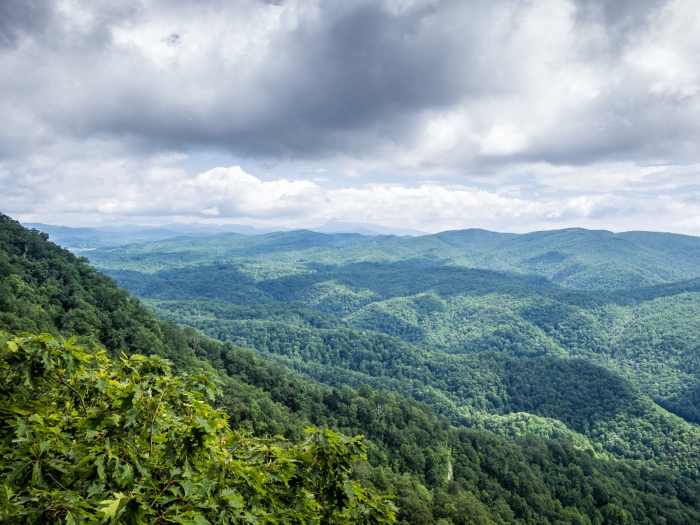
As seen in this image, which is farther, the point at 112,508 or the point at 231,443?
the point at 231,443

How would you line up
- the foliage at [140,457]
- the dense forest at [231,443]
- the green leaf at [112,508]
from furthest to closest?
1. the dense forest at [231,443]
2. the foliage at [140,457]
3. the green leaf at [112,508]

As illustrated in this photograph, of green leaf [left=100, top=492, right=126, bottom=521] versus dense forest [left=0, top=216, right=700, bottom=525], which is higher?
green leaf [left=100, top=492, right=126, bottom=521]

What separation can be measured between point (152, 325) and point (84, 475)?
95.7 metres

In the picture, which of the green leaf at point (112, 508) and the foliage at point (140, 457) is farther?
the foliage at point (140, 457)

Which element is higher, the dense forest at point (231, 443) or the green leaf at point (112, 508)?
the green leaf at point (112, 508)

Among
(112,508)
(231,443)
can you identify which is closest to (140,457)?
(112,508)

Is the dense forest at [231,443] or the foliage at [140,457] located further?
the dense forest at [231,443]

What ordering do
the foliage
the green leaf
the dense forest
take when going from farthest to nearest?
the dense forest, the foliage, the green leaf

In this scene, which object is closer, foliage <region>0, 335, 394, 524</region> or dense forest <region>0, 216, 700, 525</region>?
foliage <region>0, 335, 394, 524</region>

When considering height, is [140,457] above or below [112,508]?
below

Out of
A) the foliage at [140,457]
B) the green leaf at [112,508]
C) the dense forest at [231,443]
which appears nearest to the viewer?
the green leaf at [112,508]

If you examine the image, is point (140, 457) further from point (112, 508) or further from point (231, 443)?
point (231, 443)

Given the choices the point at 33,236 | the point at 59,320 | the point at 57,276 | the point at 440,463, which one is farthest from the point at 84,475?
the point at 33,236

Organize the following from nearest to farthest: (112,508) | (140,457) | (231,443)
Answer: (112,508) → (140,457) → (231,443)
